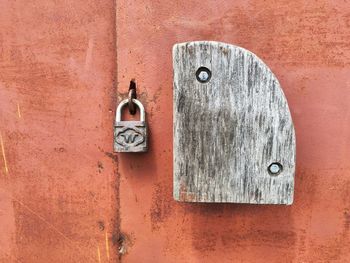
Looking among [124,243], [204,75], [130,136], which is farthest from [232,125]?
[124,243]

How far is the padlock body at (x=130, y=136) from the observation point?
78 centimetres

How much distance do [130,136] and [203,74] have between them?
19 centimetres

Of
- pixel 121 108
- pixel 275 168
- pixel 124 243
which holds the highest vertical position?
pixel 121 108

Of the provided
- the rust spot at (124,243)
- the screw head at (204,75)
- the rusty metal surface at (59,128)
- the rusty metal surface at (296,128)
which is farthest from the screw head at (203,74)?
the rust spot at (124,243)

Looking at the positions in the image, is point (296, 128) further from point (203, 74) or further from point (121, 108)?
point (121, 108)

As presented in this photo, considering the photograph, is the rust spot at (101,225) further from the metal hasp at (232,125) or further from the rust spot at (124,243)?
the metal hasp at (232,125)

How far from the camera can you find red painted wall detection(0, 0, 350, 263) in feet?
2.57

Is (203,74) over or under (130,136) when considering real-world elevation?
over

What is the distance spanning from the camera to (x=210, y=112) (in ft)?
2.34

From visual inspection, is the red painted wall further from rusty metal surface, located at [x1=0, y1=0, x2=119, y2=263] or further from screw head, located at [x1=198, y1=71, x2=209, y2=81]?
screw head, located at [x1=198, y1=71, x2=209, y2=81]

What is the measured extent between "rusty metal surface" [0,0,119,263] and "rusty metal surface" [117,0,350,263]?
0.05 meters

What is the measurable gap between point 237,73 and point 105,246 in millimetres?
476

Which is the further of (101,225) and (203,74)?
(101,225)

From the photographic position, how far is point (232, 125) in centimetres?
71
